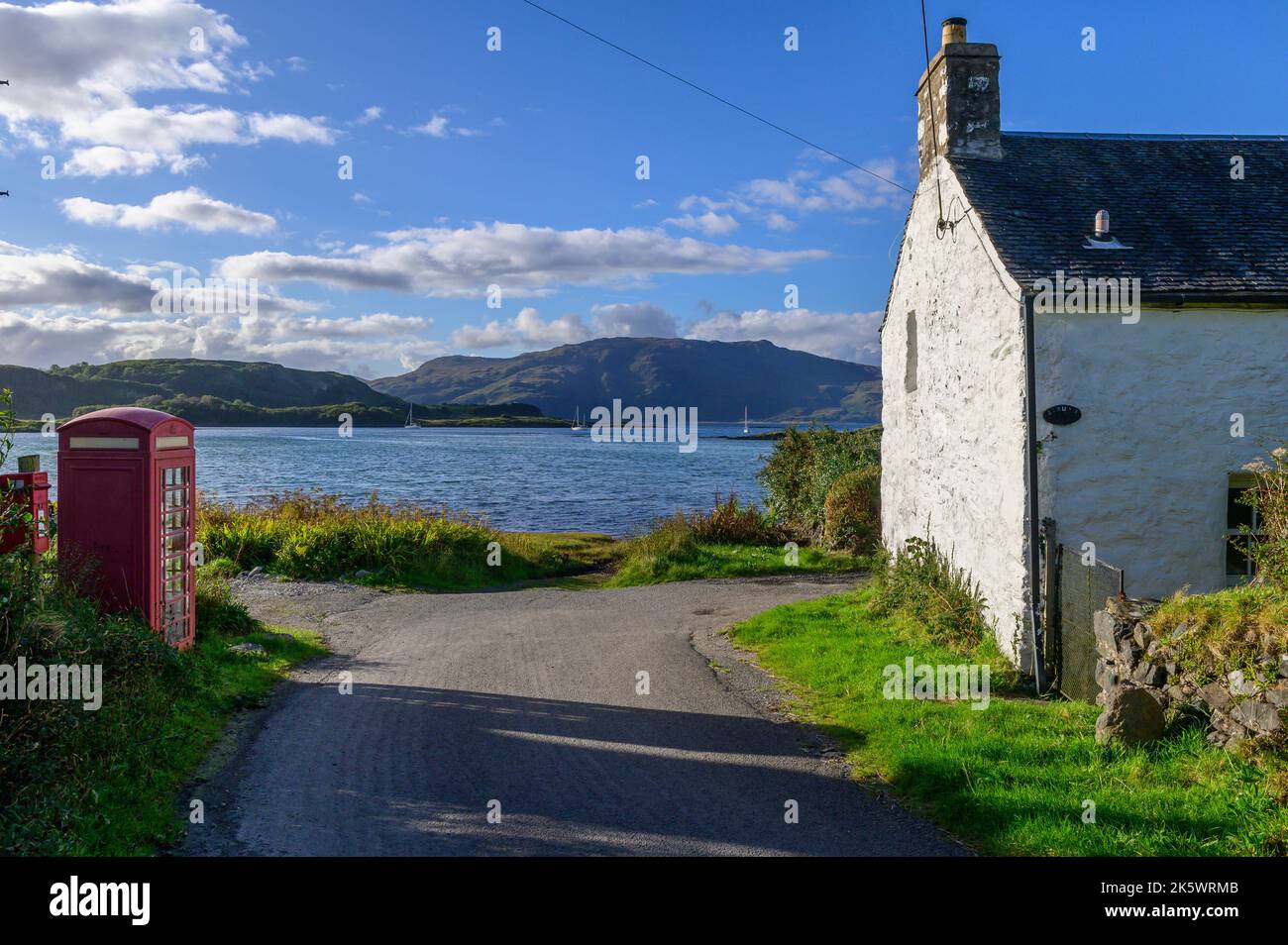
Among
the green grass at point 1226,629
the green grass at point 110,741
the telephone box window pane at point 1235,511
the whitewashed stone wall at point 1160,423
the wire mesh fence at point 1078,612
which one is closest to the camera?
the green grass at point 110,741

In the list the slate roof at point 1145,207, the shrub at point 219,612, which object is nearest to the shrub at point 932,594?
the slate roof at point 1145,207

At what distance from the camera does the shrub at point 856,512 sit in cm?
2123

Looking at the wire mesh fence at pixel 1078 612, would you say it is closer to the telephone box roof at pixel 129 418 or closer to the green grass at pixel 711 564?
the telephone box roof at pixel 129 418

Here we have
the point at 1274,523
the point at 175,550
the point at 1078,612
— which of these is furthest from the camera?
the point at 175,550

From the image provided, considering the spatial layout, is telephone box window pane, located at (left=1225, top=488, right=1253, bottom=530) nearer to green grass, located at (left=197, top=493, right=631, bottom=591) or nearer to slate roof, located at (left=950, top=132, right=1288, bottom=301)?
slate roof, located at (left=950, top=132, right=1288, bottom=301)

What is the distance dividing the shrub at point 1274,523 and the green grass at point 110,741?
8237 mm

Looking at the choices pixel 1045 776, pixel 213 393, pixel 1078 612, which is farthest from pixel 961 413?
pixel 213 393

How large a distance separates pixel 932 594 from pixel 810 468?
1270cm

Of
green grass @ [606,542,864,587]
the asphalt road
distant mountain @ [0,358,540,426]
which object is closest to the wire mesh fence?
the asphalt road

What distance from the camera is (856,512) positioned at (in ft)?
69.9

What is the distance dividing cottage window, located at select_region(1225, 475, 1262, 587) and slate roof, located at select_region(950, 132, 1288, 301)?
86.6 inches

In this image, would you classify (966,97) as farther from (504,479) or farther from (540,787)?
(504,479)
